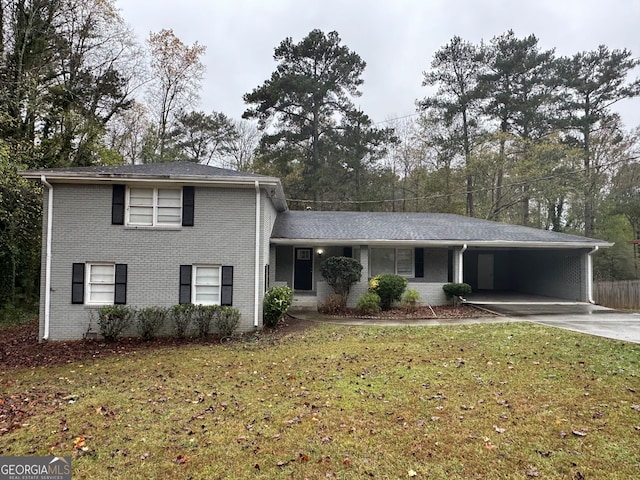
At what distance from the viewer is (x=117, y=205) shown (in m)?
9.76

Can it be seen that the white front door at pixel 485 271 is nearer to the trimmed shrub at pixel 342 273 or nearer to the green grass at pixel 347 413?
the trimmed shrub at pixel 342 273

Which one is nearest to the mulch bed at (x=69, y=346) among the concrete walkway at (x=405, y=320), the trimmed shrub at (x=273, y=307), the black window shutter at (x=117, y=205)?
the trimmed shrub at (x=273, y=307)

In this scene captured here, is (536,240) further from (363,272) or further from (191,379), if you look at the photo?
(191,379)

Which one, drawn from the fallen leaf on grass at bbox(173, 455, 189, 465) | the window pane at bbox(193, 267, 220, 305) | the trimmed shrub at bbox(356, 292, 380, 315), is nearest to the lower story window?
the window pane at bbox(193, 267, 220, 305)

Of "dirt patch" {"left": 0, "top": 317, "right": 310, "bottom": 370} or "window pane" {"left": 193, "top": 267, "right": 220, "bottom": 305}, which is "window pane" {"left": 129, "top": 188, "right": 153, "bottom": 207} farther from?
"dirt patch" {"left": 0, "top": 317, "right": 310, "bottom": 370}

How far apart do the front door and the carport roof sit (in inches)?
44.0

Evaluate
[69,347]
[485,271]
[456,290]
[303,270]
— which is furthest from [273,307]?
[485,271]

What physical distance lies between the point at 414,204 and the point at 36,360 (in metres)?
24.3

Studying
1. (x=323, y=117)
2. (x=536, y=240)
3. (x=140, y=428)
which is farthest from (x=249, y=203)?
(x=323, y=117)

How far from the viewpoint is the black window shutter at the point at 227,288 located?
9945mm

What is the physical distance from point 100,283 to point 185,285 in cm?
231

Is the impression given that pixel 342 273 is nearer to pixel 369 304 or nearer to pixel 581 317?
pixel 369 304

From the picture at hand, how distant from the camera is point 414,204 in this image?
1068 inches

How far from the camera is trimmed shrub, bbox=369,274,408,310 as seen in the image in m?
12.9
